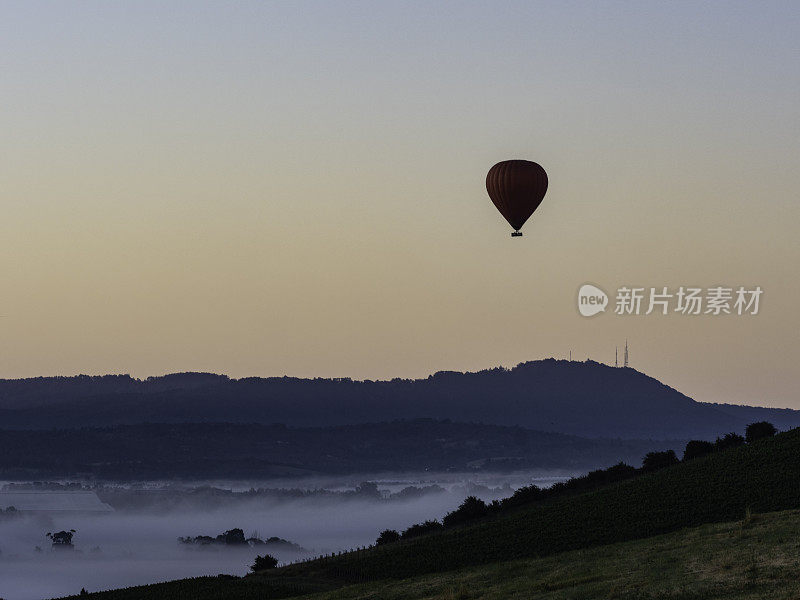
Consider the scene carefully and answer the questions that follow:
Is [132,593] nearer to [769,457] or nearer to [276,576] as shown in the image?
[276,576]

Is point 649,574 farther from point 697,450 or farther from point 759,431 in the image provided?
point 759,431

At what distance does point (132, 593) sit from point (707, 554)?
4593cm

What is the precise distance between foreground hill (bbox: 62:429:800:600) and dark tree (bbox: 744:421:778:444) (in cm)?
1178

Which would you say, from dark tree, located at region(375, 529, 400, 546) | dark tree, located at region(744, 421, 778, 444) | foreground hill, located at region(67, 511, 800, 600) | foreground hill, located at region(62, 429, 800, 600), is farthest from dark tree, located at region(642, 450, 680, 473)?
foreground hill, located at region(67, 511, 800, 600)

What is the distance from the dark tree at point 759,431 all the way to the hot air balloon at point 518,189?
139 ft

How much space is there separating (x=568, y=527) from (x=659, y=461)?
32392 millimetres

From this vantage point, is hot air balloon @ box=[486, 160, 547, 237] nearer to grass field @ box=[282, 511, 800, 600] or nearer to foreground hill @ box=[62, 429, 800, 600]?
foreground hill @ box=[62, 429, 800, 600]

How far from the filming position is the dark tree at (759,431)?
379 feet

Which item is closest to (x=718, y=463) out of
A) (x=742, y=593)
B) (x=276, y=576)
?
(x=276, y=576)

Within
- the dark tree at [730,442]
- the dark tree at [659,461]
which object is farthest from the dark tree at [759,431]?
the dark tree at [659,461]

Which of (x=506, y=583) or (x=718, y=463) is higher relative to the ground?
(x=718, y=463)

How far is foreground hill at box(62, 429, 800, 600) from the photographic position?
3120 inches

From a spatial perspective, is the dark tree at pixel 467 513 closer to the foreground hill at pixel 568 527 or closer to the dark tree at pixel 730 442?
the foreground hill at pixel 568 527

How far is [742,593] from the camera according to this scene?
44656mm
